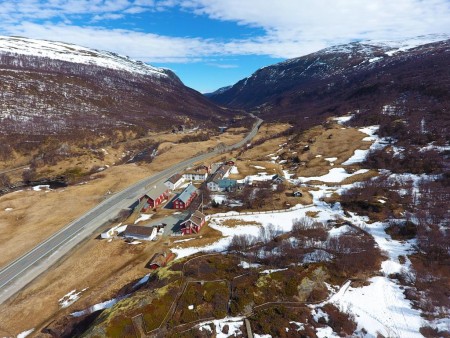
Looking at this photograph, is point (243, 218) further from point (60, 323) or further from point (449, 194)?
point (449, 194)

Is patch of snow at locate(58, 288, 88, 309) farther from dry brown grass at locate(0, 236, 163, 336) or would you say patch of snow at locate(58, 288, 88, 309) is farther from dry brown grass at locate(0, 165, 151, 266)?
dry brown grass at locate(0, 165, 151, 266)

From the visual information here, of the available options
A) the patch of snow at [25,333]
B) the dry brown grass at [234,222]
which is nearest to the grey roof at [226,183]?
the dry brown grass at [234,222]

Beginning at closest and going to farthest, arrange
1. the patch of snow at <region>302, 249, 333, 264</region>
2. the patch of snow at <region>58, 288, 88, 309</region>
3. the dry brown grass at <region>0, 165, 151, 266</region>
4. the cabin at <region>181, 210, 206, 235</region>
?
the patch of snow at <region>58, 288, 88, 309</region>, the patch of snow at <region>302, 249, 333, 264</region>, the cabin at <region>181, 210, 206, 235</region>, the dry brown grass at <region>0, 165, 151, 266</region>

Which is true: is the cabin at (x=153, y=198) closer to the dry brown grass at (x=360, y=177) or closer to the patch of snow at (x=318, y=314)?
the dry brown grass at (x=360, y=177)

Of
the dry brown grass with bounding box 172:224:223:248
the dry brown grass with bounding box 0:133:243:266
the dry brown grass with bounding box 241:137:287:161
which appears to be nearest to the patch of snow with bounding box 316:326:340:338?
the dry brown grass with bounding box 172:224:223:248

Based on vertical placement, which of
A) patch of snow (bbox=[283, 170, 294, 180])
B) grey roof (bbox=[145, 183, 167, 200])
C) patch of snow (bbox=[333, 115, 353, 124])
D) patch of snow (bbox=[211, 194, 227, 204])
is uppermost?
patch of snow (bbox=[333, 115, 353, 124])

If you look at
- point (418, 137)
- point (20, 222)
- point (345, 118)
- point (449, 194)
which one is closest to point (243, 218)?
point (449, 194)

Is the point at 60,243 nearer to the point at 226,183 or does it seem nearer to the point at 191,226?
the point at 191,226
